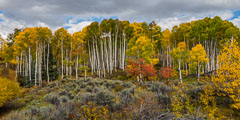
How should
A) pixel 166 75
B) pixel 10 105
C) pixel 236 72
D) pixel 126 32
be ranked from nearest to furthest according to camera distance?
pixel 236 72 < pixel 10 105 < pixel 166 75 < pixel 126 32

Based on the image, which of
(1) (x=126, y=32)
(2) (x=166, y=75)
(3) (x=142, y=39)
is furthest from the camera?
(1) (x=126, y=32)

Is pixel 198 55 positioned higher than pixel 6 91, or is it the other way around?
pixel 198 55

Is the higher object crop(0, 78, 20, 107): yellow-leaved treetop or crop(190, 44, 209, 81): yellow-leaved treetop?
crop(190, 44, 209, 81): yellow-leaved treetop

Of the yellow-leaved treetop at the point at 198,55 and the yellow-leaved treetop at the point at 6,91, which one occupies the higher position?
the yellow-leaved treetop at the point at 198,55

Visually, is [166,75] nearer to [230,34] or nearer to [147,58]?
[147,58]

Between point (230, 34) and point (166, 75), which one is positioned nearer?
point (166, 75)

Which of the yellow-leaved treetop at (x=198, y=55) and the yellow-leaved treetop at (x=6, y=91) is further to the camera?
the yellow-leaved treetop at (x=198, y=55)

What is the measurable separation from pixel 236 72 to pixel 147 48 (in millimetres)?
15707

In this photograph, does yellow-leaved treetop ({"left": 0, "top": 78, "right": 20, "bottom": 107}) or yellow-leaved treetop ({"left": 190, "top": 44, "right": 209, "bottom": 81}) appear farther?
yellow-leaved treetop ({"left": 190, "top": 44, "right": 209, "bottom": 81})

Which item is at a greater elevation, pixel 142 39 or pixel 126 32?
pixel 126 32

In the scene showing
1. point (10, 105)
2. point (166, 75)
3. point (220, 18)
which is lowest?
point (10, 105)

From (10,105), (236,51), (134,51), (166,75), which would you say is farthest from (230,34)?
(10,105)

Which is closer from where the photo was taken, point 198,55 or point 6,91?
point 6,91

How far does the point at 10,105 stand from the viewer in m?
11.7
